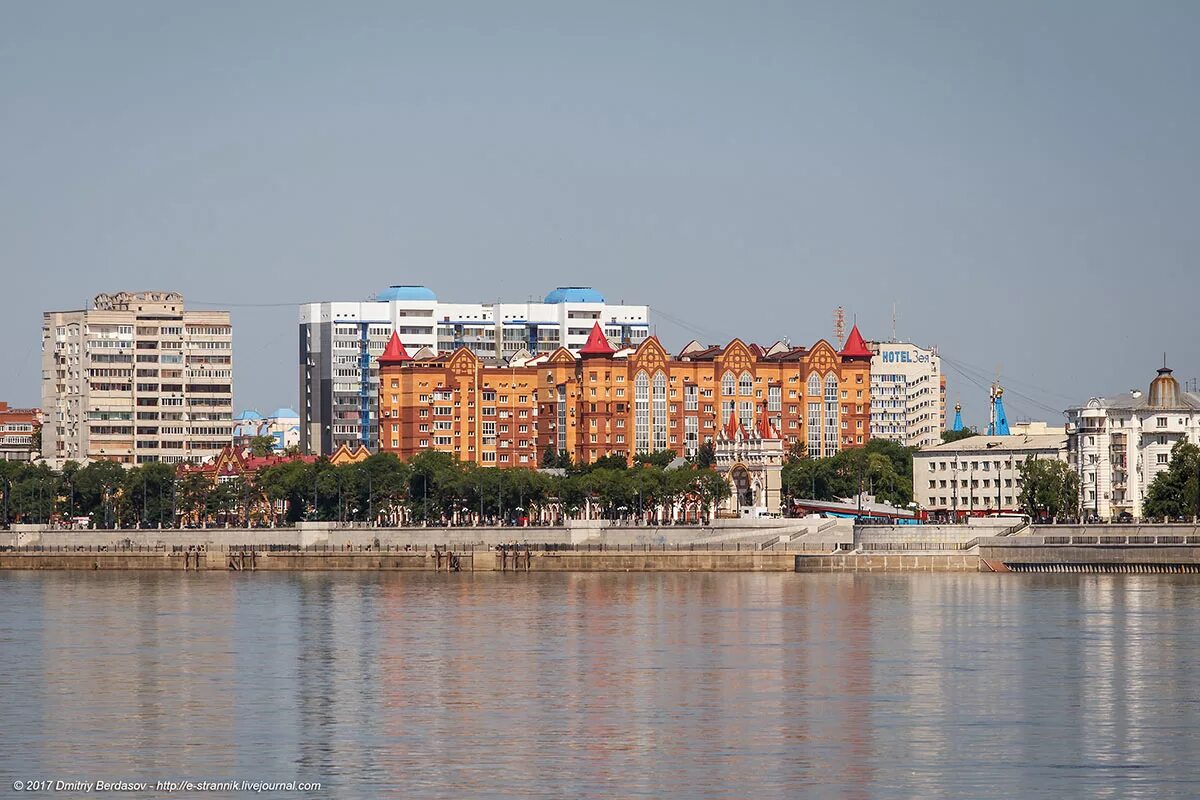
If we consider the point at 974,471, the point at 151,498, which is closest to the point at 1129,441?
the point at 974,471

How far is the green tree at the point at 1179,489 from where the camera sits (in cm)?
14162

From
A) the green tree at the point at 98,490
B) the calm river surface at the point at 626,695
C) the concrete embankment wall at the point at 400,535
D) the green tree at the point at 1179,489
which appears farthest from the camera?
the green tree at the point at 98,490

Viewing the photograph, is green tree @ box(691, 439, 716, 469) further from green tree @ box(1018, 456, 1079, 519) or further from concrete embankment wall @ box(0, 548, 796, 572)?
concrete embankment wall @ box(0, 548, 796, 572)

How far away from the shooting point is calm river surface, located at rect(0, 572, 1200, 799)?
5450cm

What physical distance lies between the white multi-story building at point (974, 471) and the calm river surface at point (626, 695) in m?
72.9

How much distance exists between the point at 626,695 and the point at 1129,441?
10081 cm

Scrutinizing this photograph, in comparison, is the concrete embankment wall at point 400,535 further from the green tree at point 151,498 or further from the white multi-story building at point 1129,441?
the white multi-story building at point 1129,441

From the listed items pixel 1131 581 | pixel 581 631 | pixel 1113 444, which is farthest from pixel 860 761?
pixel 1113 444

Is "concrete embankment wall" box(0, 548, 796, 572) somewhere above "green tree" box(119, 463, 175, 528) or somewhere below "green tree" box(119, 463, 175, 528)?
below

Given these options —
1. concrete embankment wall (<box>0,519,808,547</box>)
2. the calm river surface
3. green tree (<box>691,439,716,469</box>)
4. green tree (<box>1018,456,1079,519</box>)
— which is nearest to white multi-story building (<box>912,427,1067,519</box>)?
green tree (<box>691,439,716,469</box>)

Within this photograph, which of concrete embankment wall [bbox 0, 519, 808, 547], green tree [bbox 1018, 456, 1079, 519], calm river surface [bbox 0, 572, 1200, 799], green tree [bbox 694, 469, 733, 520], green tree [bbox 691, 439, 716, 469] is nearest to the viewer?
calm river surface [bbox 0, 572, 1200, 799]

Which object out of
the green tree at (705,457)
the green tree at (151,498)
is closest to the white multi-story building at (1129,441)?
the green tree at (705,457)

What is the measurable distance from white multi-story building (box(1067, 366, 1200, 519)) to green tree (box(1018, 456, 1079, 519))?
3.16 meters

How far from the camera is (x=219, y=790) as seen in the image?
52.2m
